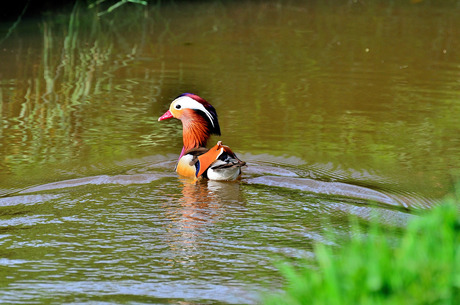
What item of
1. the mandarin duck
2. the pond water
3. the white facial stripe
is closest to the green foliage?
the pond water

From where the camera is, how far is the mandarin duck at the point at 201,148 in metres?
6.44

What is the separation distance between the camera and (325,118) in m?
8.52

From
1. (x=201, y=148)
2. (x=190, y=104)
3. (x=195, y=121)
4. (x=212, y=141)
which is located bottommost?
(x=212, y=141)

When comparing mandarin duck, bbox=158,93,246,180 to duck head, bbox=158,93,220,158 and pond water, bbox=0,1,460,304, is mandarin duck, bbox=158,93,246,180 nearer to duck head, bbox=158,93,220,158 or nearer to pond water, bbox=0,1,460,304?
duck head, bbox=158,93,220,158

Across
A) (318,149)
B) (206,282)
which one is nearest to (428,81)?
(318,149)

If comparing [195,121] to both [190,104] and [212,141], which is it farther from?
[212,141]

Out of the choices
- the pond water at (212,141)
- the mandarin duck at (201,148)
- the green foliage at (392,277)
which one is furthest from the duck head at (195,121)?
the green foliage at (392,277)

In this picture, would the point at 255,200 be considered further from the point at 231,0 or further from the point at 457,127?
the point at 231,0

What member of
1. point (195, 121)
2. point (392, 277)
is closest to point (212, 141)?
point (195, 121)

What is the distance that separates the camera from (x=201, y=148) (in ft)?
23.4

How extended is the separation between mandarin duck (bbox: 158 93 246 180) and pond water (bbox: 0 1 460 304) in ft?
0.41

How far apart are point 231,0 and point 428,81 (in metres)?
7.04

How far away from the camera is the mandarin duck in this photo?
644 centimetres

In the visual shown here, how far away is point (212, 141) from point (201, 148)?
3.07 ft
